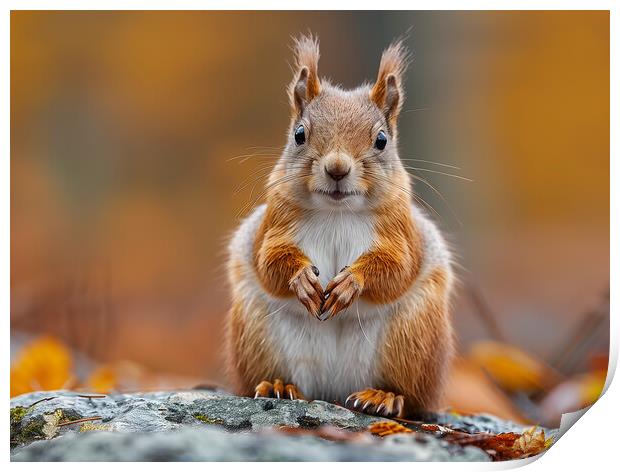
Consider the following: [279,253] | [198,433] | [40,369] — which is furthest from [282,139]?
[40,369]

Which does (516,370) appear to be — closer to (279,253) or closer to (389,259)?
(389,259)

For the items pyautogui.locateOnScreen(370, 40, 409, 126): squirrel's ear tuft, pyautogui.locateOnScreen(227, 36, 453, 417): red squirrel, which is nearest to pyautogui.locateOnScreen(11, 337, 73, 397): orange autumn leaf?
pyautogui.locateOnScreen(227, 36, 453, 417): red squirrel

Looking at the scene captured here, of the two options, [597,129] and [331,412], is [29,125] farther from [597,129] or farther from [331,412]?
[597,129]

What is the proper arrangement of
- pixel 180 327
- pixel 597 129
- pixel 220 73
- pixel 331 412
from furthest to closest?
pixel 180 327 < pixel 220 73 < pixel 597 129 < pixel 331 412

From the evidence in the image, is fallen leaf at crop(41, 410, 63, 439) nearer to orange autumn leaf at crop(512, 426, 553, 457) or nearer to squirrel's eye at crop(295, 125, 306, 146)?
squirrel's eye at crop(295, 125, 306, 146)

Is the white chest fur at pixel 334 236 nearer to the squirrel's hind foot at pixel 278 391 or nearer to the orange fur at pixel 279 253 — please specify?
the orange fur at pixel 279 253

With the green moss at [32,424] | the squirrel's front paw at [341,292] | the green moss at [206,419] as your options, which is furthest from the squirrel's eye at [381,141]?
the green moss at [32,424]

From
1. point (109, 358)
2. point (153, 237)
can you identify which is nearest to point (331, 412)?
point (153, 237)
